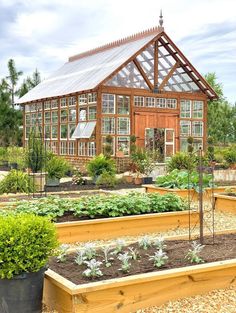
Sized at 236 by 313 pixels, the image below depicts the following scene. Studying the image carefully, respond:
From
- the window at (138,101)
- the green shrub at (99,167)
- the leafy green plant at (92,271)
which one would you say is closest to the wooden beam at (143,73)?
the window at (138,101)

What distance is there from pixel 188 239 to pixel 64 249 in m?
1.79

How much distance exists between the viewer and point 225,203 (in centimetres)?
921

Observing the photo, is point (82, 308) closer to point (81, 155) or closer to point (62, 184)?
point (62, 184)

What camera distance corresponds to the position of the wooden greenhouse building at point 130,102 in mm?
19359

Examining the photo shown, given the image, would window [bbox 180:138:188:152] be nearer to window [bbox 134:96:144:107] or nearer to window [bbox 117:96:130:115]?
window [bbox 134:96:144:107]

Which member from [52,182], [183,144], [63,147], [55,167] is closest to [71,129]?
[63,147]

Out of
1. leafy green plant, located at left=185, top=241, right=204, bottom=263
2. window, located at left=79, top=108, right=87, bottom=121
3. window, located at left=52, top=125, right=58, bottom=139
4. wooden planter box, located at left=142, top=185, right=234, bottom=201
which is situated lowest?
leafy green plant, located at left=185, top=241, right=204, bottom=263

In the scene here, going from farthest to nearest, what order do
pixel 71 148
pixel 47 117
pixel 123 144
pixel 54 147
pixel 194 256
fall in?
pixel 47 117 < pixel 54 147 < pixel 71 148 < pixel 123 144 < pixel 194 256

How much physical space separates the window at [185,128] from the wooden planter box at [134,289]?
676 inches

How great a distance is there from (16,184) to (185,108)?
12220 millimetres

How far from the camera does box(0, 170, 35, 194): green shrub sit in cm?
1088

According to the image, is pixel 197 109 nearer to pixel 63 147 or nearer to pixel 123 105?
pixel 123 105

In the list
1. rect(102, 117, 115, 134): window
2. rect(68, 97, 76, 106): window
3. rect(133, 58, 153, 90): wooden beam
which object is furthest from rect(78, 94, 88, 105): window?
rect(133, 58, 153, 90): wooden beam

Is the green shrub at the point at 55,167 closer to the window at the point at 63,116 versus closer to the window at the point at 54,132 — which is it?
the window at the point at 63,116
